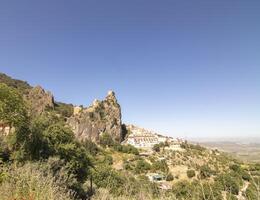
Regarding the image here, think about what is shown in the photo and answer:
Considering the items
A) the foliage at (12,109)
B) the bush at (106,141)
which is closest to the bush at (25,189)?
the foliage at (12,109)

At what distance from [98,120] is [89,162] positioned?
45.1 m

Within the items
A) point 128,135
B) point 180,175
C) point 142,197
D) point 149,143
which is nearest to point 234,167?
point 180,175

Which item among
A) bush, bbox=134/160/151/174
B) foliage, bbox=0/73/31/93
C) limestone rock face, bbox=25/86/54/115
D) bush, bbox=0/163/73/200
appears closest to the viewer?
bush, bbox=0/163/73/200

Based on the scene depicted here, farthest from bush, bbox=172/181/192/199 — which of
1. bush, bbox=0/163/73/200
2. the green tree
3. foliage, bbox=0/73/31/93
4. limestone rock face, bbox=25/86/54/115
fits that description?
foliage, bbox=0/73/31/93

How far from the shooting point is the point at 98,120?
224 feet

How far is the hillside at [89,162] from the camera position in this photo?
3384 millimetres

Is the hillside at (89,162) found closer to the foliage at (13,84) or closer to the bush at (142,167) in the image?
the bush at (142,167)

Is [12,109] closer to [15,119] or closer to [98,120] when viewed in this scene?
[15,119]

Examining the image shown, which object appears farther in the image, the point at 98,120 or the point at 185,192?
the point at 98,120

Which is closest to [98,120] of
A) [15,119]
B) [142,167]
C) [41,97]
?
[41,97]

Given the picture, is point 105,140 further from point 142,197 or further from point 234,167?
point 142,197

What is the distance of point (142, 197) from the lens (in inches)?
121

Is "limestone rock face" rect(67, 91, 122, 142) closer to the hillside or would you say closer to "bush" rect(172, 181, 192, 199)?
the hillside

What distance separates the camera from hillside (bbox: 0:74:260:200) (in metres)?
3.38
